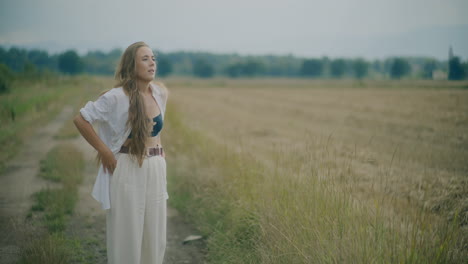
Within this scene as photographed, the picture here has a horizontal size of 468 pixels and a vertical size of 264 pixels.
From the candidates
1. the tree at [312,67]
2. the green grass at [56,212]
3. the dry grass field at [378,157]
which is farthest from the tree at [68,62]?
the tree at [312,67]

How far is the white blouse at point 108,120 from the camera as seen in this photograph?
9.45ft

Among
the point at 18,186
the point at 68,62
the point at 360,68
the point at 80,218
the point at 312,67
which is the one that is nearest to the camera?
the point at 80,218

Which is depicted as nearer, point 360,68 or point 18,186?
point 18,186

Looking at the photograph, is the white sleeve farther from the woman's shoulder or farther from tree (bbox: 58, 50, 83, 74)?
tree (bbox: 58, 50, 83, 74)

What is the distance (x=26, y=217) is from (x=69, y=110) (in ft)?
50.0

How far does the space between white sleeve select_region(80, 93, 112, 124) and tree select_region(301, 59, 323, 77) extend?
136870 millimetres

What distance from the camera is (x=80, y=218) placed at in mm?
5477

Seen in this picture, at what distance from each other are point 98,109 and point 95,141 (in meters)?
0.27

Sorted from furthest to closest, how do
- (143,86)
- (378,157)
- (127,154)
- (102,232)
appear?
(378,157) < (102,232) < (143,86) < (127,154)

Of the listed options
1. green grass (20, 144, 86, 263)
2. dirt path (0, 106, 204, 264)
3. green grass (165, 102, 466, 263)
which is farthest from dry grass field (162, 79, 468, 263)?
green grass (20, 144, 86, 263)

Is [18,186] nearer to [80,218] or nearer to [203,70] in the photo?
[80,218]

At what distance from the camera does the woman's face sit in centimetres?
300

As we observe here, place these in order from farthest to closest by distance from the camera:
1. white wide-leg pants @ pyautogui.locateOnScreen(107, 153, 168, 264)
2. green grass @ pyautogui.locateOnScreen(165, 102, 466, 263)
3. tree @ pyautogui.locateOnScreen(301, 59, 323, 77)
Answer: tree @ pyautogui.locateOnScreen(301, 59, 323, 77) < white wide-leg pants @ pyautogui.locateOnScreen(107, 153, 168, 264) < green grass @ pyautogui.locateOnScreen(165, 102, 466, 263)

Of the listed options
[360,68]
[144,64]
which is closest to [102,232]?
[144,64]
